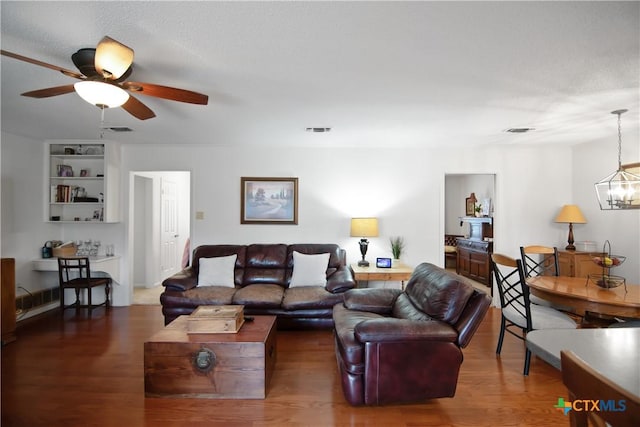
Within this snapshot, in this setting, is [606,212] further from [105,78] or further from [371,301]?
[105,78]

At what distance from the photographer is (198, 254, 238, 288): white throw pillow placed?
154 inches

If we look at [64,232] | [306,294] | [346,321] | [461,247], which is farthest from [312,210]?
[461,247]

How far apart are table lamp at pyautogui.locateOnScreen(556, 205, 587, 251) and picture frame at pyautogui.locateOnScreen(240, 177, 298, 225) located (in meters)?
3.70

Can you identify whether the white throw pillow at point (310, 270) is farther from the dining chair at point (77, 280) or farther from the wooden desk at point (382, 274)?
the dining chair at point (77, 280)

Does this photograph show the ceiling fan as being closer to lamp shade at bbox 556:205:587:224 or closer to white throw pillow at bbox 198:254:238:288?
white throw pillow at bbox 198:254:238:288

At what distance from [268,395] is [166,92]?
7.35 feet

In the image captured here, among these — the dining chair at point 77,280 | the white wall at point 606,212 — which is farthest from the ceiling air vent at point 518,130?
the dining chair at point 77,280

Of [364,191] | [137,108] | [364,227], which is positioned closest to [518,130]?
[364,191]

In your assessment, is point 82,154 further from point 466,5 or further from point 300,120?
point 466,5

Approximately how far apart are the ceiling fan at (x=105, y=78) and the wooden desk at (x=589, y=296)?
10.2 ft

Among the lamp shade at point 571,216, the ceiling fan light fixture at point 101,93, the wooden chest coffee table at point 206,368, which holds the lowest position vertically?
the wooden chest coffee table at point 206,368

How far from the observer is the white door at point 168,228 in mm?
5973

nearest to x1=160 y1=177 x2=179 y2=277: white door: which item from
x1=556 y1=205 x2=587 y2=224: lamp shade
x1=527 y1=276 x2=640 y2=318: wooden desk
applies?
x1=527 y1=276 x2=640 y2=318: wooden desk

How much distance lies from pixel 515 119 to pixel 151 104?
362cm
